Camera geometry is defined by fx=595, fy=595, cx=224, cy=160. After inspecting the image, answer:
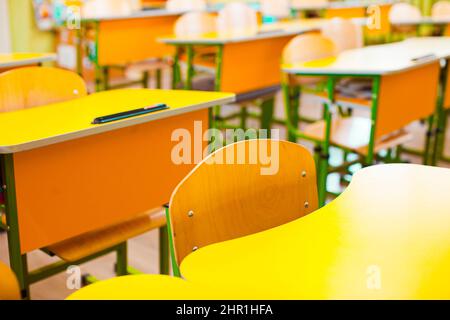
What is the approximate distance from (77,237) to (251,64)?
2.04m

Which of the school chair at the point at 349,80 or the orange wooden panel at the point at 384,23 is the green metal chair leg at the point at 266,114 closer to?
the school chair at the point at 349,80

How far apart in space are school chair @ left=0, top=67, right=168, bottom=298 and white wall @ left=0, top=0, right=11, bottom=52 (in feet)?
13.1

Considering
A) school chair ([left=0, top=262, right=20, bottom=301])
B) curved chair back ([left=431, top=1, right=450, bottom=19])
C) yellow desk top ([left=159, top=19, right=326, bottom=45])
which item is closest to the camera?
school chair ([left=0, top=262, right=20, bottom=301])

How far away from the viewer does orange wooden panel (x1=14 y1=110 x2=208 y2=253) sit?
64.6 inches

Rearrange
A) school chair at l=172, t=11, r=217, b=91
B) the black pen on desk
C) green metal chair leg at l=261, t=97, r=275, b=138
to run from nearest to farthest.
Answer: the black pen on desk
school chair at l=172, t=11, r=217, b=91
green metal chair leg at l=261, t=97, r=275, b=138

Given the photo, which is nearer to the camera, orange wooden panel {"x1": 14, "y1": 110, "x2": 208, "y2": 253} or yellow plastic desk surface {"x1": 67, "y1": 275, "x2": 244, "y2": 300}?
yellow plastic desk surface {"x1": 67, "y1": 275, "x2": 244, "y2": 300}

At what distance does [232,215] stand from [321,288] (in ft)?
1.28

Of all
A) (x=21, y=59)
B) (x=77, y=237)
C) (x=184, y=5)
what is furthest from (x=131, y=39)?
(x=77, y=237)

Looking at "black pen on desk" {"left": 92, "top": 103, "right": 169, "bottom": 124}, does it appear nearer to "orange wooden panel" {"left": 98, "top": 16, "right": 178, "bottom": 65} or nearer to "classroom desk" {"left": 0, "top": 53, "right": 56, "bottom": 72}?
"classroom desk" {"left": 0, "top": 53, "right": 56, "bottom": 72}

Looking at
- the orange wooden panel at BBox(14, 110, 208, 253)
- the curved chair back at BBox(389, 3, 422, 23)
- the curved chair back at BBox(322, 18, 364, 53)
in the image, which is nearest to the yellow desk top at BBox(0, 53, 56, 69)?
the orange wooden panel at BBox(14, 110, 208, 253)

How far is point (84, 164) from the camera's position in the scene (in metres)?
1.77

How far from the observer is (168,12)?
492 centimetres

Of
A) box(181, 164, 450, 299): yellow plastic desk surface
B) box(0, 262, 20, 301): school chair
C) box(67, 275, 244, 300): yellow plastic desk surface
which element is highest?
box(0, 262, 20, 301): school chair

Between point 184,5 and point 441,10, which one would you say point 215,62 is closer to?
point 184,5
